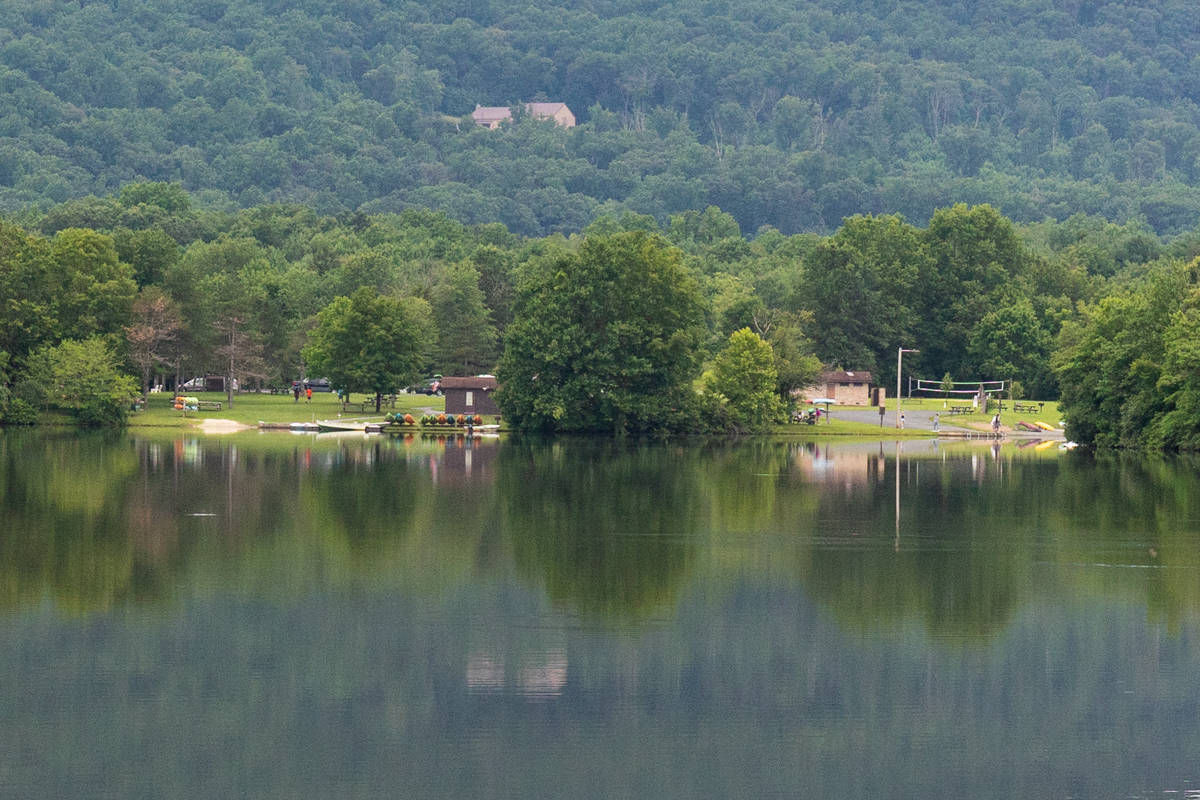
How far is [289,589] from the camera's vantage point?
3095 cm

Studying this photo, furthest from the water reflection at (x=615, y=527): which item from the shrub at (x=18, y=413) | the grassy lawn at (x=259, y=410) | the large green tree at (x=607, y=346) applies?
the grassy lawn at (x=259, y=410)

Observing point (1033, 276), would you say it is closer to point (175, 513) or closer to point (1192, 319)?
point (1192, 319)

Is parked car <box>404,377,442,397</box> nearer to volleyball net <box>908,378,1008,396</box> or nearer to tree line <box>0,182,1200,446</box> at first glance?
tree line <box>0,182,1200,446</box>

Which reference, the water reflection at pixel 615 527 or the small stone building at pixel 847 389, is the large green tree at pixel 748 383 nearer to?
the water reflection at pixel 615 527

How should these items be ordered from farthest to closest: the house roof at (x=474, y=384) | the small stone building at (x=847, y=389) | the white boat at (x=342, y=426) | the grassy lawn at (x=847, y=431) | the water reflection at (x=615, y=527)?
the small stone building at (x=847, y=389) < the house roof at (x=474, y=384) < the grassy lawn at (x=847, y=431) < the white boat at (x=342, y=426) < the water reflection at (x=615, y=527)

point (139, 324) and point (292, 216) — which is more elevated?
point (292, 216)

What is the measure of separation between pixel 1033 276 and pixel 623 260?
50.6 metres

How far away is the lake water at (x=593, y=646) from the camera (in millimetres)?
19969

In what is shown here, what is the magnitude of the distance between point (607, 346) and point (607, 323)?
1608mm

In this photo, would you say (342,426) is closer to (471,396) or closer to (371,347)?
(371,347)

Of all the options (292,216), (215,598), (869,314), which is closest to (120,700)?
(215,598)

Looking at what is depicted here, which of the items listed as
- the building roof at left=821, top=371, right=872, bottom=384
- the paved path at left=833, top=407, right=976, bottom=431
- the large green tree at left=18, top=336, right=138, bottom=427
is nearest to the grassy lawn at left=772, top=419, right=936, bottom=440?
the paved path at left=833, top=407, right=976, bottom=431

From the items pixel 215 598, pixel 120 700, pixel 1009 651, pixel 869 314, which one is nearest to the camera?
pixel 120 700

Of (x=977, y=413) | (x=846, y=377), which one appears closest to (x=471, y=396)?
(x=846, y=377)
